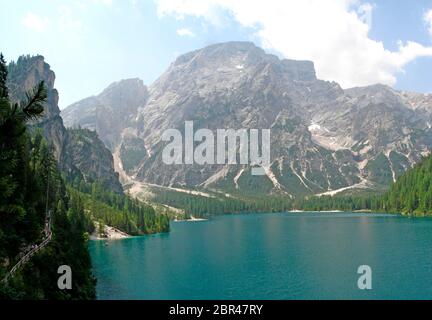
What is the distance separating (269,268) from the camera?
9531 cm

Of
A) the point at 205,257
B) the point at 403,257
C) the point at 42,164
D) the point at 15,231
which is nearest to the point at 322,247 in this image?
the point at 403,257

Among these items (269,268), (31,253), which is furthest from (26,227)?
(269,268)

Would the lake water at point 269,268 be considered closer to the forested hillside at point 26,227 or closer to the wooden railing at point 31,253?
the forested hillside at point 26,227

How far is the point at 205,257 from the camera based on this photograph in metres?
116

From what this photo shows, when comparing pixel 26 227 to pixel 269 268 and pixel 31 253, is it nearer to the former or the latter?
pixel 31 253

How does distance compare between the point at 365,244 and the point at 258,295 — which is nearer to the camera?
the point at 258,295

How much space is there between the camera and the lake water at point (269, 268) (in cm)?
7150

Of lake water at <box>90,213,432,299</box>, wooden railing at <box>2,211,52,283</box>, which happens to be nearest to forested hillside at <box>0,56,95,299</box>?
wooden railing at <box>2,211,52,283</box>

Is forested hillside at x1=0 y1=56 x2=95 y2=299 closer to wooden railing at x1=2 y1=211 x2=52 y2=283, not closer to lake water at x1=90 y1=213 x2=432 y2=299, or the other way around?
wooden railing at x1=2 y1=211 x2=52 y2=283

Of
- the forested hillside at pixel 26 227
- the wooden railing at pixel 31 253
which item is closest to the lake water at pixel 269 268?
the forested hillside at pixel 26 227
